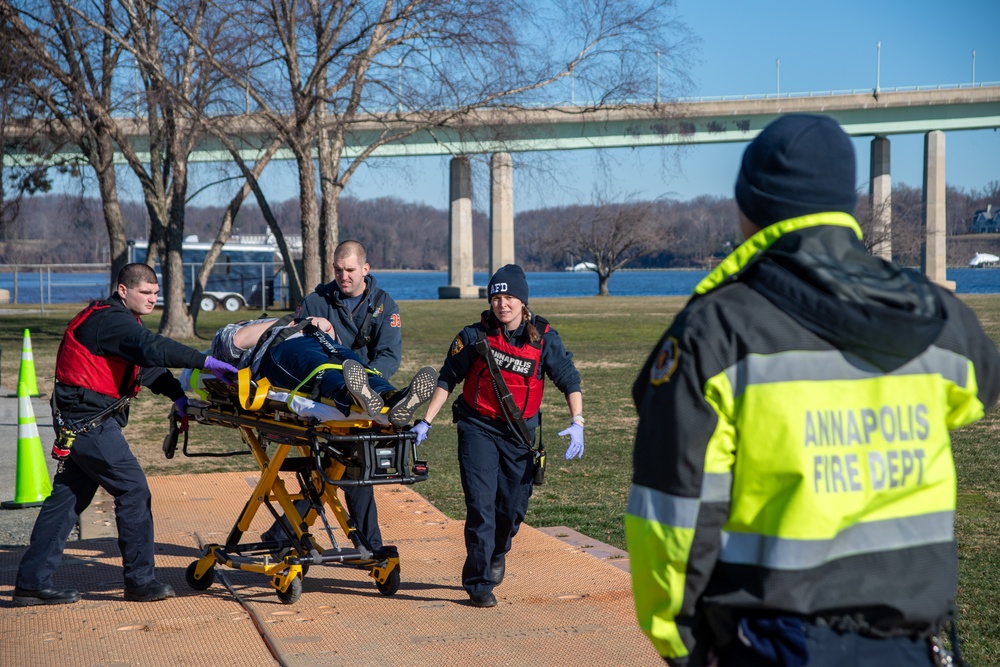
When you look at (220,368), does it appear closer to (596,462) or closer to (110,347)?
(110,347)

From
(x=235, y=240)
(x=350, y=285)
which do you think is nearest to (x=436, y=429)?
(x=350, y=285)

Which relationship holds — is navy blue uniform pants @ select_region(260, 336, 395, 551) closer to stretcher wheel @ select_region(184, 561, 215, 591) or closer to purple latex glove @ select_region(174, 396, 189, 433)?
purple latex glove @ select_region(174, 396, 189, 433)

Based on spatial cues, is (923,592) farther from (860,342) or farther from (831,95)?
(831,95)

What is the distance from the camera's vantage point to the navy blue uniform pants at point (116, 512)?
594cm

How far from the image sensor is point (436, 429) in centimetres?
1335

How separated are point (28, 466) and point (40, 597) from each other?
115 inches

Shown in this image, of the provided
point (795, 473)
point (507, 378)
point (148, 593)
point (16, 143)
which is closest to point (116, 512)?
point (148, 593)

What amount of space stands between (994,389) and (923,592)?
551mm

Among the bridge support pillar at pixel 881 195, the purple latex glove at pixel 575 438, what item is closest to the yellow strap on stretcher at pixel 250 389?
the purple latex glove at pixel 575 438

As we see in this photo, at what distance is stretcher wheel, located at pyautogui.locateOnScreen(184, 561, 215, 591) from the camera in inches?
243

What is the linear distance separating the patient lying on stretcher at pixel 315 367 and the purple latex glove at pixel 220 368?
0.04 m

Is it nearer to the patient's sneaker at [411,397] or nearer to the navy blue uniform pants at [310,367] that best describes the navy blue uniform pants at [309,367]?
the navy blue uniform pants at [310,367]

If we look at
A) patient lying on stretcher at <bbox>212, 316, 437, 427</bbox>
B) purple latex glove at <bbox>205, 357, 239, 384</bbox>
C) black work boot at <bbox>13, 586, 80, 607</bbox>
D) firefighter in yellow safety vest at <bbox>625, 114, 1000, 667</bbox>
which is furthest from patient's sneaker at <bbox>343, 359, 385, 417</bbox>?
firefighter in yellow safety vest at <bbox>625, 114, 1000, 667</bbox>

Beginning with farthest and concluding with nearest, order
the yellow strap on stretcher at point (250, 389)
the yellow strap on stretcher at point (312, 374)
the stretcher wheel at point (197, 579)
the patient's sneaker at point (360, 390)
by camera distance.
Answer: the stretcher wheel at point (197, 579) < the yellow strap on stretcher at point (250, 389) < the yellow strap on stretcher at point (312, 374) < the patient's sneaker at point (360, 390)
